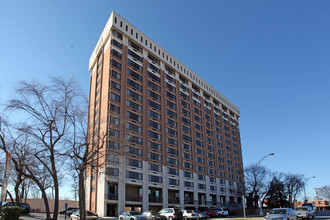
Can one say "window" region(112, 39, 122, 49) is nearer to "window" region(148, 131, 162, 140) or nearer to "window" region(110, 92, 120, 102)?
"window" region(110, 92, 120, 102)

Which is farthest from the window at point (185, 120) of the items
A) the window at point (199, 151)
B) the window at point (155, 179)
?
the window at point (155, 179)

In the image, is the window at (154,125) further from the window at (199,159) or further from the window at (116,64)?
the window at (199,159)

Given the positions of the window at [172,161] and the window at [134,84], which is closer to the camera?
the window at [134,84]

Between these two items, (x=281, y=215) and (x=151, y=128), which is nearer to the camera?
(x=281, y=215)

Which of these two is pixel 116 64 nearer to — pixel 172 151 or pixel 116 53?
pixel 116 53

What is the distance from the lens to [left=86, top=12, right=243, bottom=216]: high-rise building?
52.0 m

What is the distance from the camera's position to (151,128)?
6022 cm

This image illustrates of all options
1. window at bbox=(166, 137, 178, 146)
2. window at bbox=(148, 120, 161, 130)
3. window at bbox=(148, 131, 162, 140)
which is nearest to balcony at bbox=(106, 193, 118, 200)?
window at bbox=(148, 131, 162, 140)

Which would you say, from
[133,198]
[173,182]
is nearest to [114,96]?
[133,198]

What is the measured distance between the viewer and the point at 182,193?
2544 inches

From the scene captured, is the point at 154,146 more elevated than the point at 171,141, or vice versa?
the point at 171,141

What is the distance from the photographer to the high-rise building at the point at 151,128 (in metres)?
52.0

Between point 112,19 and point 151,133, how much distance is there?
2534cm

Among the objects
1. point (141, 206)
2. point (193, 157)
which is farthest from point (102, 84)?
point (193, 157)
